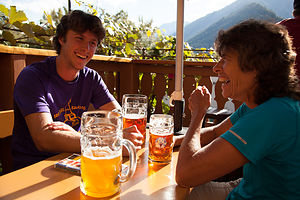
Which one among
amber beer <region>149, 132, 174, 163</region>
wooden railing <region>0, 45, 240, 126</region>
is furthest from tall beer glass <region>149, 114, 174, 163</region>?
wooden railing <region>0, 45, 240, 126</region>

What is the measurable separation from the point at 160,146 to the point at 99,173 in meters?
0.37

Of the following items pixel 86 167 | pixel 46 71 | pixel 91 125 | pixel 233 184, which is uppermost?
pixel 46 71

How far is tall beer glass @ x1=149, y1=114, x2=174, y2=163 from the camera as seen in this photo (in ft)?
3.46

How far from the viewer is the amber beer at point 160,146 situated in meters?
1.05

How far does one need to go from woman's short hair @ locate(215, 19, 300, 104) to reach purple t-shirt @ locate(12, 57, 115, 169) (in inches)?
42.5

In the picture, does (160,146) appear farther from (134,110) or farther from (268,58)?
(268,58)

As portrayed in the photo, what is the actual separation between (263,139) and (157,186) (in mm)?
390

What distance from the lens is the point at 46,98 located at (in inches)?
62.9

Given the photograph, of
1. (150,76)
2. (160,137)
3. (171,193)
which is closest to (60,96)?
(160,137)

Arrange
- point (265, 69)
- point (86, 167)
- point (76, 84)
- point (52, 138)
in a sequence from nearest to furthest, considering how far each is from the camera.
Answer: point (86, 167)
point (265, 69)
point (52, 138)
point (76, 84)

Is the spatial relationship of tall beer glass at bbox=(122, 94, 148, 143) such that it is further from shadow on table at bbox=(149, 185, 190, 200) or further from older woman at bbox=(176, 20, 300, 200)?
shadow on table at bbox=(149, 185, 190, 200)

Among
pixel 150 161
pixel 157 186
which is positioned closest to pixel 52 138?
pixel 150 161

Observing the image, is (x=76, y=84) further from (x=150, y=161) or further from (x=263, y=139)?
(x=263, y=139)

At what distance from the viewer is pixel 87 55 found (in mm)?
1999
